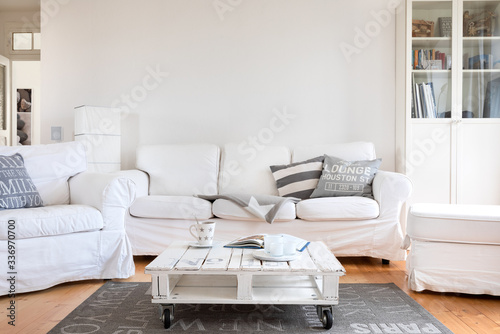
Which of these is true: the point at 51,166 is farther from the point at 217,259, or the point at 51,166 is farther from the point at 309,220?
the point at 309,220

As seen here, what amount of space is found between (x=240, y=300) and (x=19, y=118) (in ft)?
18.1

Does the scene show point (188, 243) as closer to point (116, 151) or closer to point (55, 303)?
point (55, 303)

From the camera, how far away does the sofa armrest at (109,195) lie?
99.5 inches

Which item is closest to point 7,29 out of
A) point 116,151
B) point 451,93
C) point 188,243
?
point 116,151

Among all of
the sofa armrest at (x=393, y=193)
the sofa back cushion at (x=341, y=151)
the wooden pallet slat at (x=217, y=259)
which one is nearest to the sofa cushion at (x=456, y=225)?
the sofa armrest at (x=393, y=193)

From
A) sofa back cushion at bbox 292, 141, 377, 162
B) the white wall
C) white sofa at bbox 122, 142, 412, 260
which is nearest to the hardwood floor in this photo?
white sofa at bbox 122, 142, 412, 260

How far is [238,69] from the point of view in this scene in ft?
12.6

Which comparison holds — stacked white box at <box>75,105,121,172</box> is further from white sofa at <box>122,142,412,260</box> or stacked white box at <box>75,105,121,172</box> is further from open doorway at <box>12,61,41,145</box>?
open doorway at <box>12,61,41,145</box>

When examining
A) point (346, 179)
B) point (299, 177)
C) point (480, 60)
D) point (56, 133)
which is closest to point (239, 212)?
point (299, 177)

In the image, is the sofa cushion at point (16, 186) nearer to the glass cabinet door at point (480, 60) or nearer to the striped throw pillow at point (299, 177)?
the striped throw pillow at point (299, 177)

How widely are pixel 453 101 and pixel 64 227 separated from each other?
9.38 ft

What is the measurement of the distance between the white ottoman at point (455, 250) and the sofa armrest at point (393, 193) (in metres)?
0.56

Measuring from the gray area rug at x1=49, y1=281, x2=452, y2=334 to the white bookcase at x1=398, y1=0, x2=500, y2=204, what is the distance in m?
1.54

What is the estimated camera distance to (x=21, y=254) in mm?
2219
